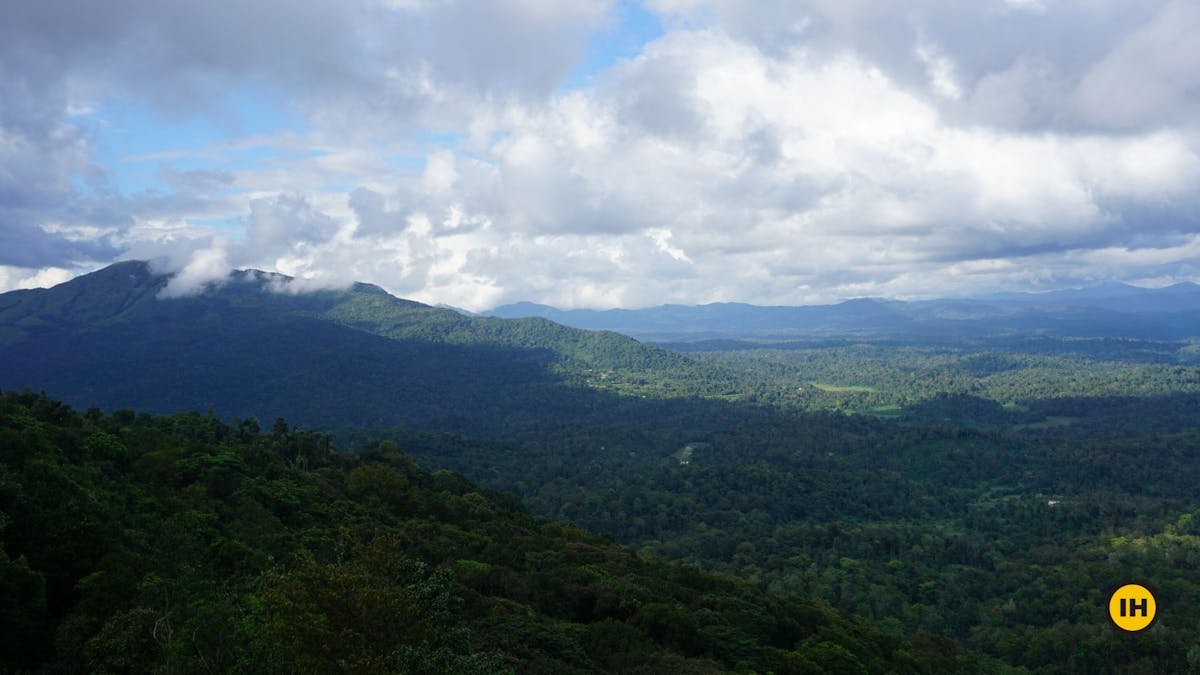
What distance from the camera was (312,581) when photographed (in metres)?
15.3

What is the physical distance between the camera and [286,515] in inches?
1547

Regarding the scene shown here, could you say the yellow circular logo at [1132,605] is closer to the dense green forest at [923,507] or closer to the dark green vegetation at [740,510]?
the dark green vegetation at [740,510]

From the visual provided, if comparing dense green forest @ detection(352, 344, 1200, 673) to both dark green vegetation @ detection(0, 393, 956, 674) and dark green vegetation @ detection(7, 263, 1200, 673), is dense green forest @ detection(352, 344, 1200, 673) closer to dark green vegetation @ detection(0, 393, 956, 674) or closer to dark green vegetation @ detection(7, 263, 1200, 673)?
dark green vegetation @ detection(7, 263, 1200, 673)

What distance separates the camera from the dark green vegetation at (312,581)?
15711 millimetres

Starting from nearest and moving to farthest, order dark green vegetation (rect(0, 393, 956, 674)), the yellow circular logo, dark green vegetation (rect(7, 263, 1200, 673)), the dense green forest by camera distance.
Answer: dark green vegetation (rect(0, 393, 956, 674)) → the yellow circular logo → dark green vegetation (rect(7, 263, 1200, 673)) → the dense green forest

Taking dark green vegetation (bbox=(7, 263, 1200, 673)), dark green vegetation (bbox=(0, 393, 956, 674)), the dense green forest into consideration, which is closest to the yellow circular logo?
dark green vegetation (bbox=(0, 393, 956, 674))

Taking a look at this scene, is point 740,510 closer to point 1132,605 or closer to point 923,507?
point 923,507

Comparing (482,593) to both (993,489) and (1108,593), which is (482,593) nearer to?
(1108,593)

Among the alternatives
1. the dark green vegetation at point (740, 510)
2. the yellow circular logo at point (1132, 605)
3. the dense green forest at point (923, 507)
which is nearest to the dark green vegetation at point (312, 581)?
the dark green vegetation at point (740, 510)

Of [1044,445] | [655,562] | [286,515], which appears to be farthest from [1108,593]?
[1044,445]

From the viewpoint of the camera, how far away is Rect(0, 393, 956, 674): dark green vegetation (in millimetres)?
15711

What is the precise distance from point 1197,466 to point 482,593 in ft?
427

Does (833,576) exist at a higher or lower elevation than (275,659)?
lower

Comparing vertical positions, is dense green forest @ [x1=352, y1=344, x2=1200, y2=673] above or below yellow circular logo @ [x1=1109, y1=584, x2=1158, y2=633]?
below
